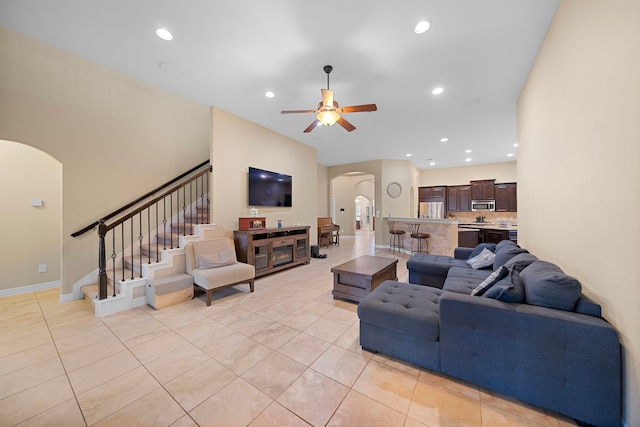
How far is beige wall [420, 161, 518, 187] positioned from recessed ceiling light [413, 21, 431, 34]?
849 centimetres

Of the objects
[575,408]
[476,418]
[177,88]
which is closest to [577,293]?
[575,408]

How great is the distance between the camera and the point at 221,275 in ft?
10.6

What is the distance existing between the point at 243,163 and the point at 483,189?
8.95m

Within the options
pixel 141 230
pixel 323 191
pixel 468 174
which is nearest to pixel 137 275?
pixel 141 230

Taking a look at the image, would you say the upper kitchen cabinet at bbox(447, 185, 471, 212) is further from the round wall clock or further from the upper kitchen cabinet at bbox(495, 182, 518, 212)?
the round wall clock

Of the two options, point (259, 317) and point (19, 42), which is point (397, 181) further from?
point (19, 42)

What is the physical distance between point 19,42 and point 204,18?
2.97 meters

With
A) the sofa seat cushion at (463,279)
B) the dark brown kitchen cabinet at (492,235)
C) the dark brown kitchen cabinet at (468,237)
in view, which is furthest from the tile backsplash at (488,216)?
the sofa seat cushion at (463,279)

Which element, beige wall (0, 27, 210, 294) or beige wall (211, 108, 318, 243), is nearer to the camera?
beige wall (0, 27, 210, 294)

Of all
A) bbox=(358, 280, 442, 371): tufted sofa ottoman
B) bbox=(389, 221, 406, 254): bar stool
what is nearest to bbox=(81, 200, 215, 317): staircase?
bbox=(358, 280, 442, 371): tufted sofa ottoman

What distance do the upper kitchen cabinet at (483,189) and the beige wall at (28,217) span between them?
11.6 metres

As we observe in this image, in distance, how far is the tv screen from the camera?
4.76 metres

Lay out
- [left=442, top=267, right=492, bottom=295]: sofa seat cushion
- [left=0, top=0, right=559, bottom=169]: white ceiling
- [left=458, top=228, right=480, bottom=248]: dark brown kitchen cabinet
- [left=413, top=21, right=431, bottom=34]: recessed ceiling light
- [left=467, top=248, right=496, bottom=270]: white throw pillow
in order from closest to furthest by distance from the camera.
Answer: [left=0, top=0, right=559, bottom=169]: white ceiling, [left=413, top=21, right=431, bottom=34]: recessed ceiling light, [left=442, top=267, right=492, bottom=295]: sofa seat cushion, [left=467, top=248, right=496, bottom=270]: white throw pillow, [left=458, top=228, right=480, bottom=248]: dark brown kitchen cabinet

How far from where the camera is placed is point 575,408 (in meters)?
1.33
